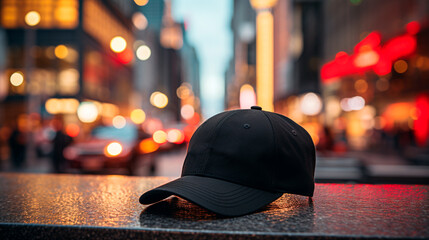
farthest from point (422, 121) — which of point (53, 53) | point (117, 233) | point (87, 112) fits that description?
point (53, 53)

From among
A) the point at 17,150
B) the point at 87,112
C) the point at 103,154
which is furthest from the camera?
the point at 87,112

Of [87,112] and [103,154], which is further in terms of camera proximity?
[87,112]

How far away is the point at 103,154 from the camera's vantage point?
433 inches

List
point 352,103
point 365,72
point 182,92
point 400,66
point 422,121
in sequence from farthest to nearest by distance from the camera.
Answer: point 182,92 → point 352,103 → point 365,72 → point 400,66 → point 422,121

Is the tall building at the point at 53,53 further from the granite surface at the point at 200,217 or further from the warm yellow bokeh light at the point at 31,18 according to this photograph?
the granite surface at the point at 200,217

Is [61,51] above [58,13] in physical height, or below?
below

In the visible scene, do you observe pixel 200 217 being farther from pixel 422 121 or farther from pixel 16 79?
pixel 16 79

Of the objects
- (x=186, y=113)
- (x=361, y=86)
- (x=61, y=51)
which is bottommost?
(x=186, y=113)

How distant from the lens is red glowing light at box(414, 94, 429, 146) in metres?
20.0

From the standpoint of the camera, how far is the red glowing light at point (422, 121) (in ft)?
65.5

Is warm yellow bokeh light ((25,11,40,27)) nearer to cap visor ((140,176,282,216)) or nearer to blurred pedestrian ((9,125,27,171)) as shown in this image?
blurred pedestrian ((9,125,27,171))

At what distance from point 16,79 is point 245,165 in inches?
1537

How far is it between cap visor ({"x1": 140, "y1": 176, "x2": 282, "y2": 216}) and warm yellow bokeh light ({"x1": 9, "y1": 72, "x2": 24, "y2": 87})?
3804 centimetres

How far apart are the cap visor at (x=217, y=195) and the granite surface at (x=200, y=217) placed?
1.5 inches
